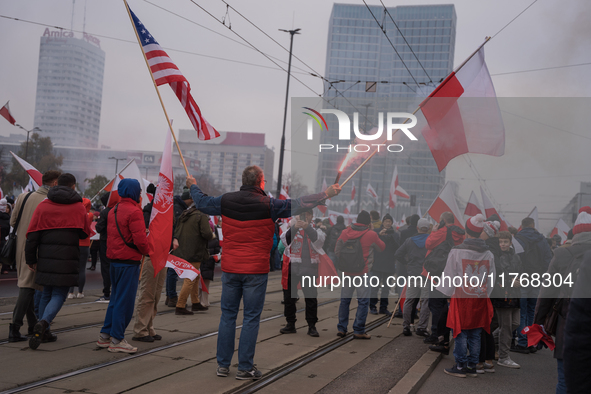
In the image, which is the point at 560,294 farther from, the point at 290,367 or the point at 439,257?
the point at 439,257

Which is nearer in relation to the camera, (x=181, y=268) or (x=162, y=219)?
(x=162, y=219)

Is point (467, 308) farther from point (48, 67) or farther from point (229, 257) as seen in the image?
point (48, 67)

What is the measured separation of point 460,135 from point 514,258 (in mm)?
1954

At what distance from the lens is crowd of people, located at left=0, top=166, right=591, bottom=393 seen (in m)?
5.19

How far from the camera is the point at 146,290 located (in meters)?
6.72

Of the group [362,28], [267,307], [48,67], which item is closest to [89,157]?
[48,67]

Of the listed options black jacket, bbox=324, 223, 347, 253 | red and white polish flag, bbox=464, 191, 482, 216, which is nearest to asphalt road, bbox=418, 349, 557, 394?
red and white polish flag, bbox=464, 191, 482, 216

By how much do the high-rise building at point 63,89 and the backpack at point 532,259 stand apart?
641ft

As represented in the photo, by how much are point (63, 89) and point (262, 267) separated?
663ft

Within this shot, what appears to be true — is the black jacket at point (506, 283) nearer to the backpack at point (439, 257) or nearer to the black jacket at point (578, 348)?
the backpack at point (439, 257)

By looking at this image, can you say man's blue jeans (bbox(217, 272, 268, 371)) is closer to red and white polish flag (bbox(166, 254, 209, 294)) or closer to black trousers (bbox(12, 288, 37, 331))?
red and white polish flag (bbox(166, 254, 209, 294))

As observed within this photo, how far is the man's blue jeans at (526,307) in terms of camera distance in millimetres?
7853

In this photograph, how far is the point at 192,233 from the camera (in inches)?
334

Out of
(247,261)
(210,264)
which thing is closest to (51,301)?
(247,261)
